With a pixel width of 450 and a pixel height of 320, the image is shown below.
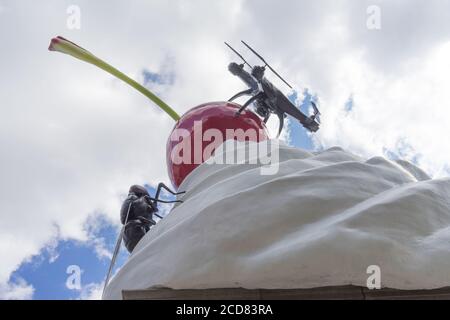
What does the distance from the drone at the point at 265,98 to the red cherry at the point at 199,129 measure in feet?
0.40

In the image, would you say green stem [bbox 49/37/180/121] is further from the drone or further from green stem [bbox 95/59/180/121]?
the drone

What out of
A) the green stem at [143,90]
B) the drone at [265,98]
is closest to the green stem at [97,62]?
the green stem at [143,90]

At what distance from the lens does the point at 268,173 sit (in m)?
3.28

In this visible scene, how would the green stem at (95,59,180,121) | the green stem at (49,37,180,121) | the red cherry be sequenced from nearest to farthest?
the red cherry, the green stem at (49,37,180,121), the green stem at (95,59,180,121)

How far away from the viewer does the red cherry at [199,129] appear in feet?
18.7

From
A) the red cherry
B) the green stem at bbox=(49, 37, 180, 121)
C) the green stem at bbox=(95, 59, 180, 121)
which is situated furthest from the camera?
the green stem at bbox=(95, 59, 180, 121)

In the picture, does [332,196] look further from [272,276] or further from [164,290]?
[164,290]

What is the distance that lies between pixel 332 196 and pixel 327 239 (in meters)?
0.50

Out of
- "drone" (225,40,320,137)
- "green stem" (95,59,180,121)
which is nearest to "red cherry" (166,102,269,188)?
"drone" (225,40,320,137)

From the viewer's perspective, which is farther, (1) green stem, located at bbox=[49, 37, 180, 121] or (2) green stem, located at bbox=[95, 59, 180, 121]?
(2) green stem, located at bbox=[95, 59, 180, 121]

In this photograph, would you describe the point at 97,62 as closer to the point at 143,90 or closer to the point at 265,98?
the point at 143,90

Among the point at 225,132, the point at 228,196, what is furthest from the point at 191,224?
the point at 225,132

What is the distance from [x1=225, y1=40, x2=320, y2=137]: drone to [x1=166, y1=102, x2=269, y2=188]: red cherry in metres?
0.12

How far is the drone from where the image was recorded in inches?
242
